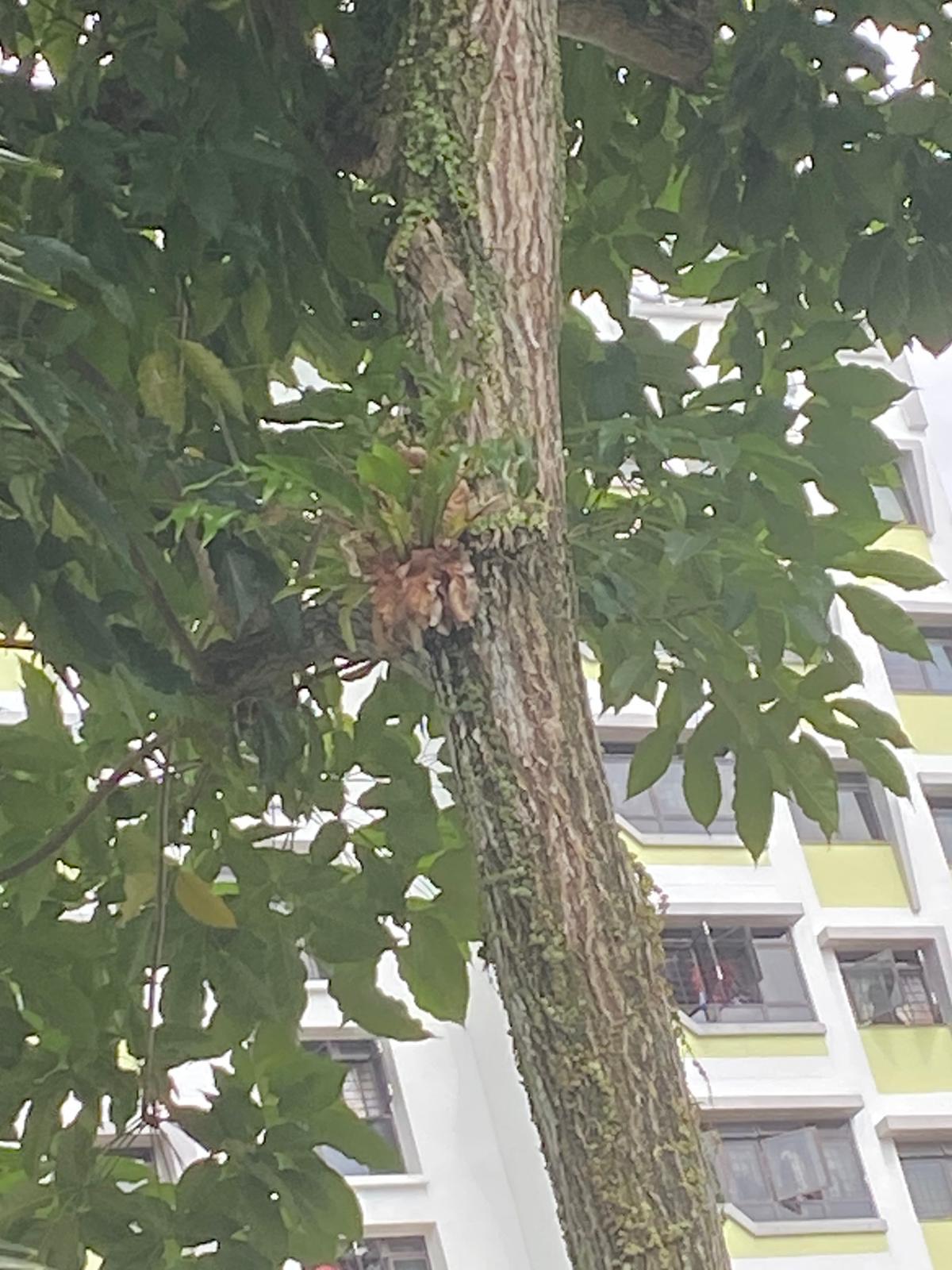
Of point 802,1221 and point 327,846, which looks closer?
point 327,846

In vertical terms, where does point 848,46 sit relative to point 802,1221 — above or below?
above

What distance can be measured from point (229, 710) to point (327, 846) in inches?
3.6

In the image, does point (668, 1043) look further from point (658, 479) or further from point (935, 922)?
point (935, 922)

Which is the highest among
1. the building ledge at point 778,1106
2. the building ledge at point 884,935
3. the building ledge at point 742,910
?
the building ledge at point 742,910

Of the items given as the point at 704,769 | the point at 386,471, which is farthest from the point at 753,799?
the point at 386,471

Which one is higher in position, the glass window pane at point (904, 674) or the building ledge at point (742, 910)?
the glass window pane at point (904, 674)

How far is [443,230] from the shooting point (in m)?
0.59

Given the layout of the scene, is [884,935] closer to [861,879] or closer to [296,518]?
[861,879]

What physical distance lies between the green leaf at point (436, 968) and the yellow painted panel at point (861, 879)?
1544mm

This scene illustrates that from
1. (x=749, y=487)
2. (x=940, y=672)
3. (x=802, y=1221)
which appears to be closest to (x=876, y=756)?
(x=749, y=487)

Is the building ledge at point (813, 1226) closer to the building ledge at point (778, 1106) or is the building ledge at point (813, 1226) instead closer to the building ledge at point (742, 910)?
the building ledge at point (778, 1106)

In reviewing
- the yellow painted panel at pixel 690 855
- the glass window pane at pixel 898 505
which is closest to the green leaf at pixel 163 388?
the glass window pane at pixel 898 505

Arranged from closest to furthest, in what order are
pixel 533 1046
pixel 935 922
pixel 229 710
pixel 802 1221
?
pixel 533 1046 → pixel 229 710 → pixel 802 1221 → pixel 935 922

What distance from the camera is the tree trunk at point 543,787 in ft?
1.60
